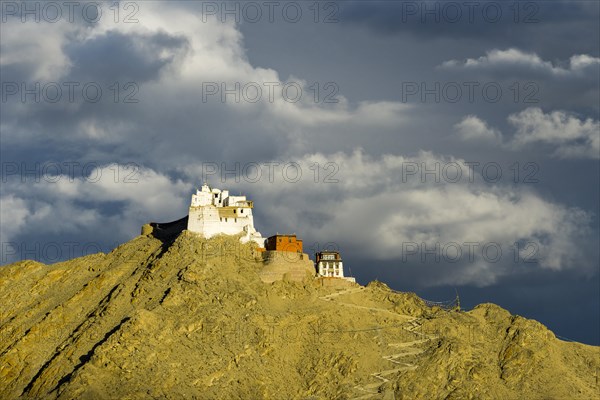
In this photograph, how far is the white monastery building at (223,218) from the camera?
16500cm

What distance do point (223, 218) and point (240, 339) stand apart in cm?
2687

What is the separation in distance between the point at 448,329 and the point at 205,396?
4247 centimetres

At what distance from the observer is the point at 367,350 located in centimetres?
15112

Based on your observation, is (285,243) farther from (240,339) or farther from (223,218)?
(240,339)

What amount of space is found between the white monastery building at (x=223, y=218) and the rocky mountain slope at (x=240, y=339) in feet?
8.72

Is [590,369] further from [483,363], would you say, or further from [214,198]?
[214,198]

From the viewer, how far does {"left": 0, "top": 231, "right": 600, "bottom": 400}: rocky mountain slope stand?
139500 millimetres

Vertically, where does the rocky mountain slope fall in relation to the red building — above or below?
below

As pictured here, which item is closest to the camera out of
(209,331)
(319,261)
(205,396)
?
(205,396)

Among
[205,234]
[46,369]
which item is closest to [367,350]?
[205,234]

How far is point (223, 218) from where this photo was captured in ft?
545

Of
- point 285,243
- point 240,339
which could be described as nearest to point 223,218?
point 285,243

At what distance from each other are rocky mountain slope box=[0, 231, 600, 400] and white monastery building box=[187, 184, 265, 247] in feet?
8.72

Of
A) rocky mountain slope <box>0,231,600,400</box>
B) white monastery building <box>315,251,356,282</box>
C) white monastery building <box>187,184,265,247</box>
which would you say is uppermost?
white monastery building <box>187,184,265,247</box>
